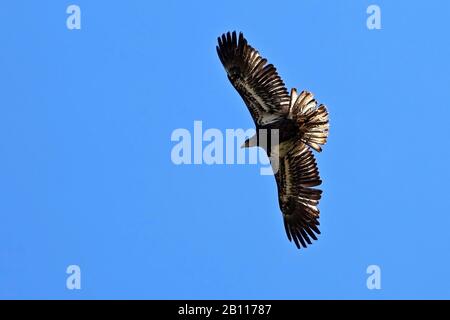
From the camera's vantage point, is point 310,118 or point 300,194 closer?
point 310,118

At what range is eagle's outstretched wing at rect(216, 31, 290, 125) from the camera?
18516mm

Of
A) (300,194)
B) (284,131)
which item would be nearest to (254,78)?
(284,131)

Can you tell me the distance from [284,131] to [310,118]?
1.57 ft

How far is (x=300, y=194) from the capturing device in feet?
61.9

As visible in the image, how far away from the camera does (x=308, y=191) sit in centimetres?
1881

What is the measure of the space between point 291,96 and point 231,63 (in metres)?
1.30

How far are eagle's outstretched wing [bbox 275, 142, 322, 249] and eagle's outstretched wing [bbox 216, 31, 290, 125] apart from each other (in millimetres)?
776

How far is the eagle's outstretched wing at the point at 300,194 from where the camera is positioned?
18.7m

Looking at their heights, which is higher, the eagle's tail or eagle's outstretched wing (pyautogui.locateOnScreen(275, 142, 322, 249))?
the eagle's tail

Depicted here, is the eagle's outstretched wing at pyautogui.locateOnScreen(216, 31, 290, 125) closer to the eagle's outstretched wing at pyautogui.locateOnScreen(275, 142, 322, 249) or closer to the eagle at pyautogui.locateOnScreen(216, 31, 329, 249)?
the eagle at pyautogui.locateOnScreen(216, 31, 329, 249)

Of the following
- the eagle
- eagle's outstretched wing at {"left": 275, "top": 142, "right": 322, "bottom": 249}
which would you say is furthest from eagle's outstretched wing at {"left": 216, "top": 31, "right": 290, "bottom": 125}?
eagle's outstretched wing at {"left": 275, "top": 142, "right": 322, "bottom": 249}

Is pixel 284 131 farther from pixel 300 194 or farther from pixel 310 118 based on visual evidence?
pixel 300 194
